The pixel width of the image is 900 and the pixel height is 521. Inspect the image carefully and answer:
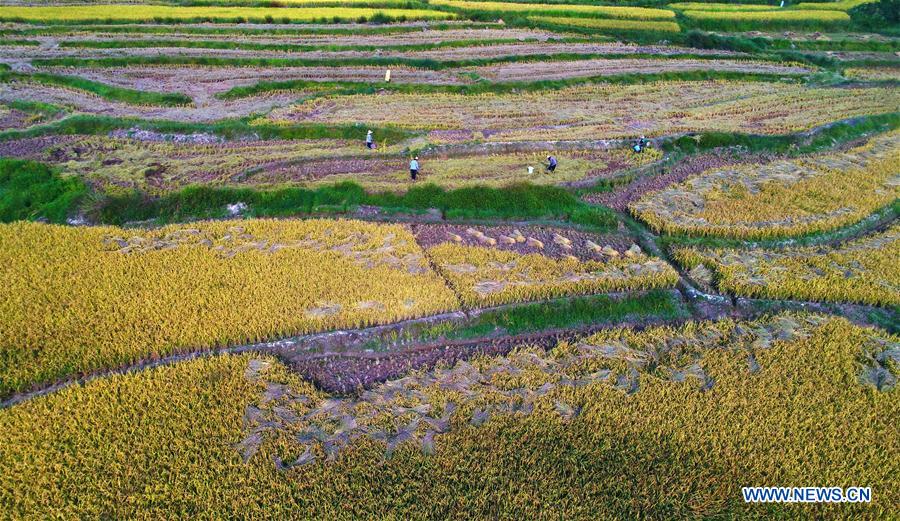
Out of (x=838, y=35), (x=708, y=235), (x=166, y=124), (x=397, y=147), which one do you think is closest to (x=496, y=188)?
(x=397, y=147)

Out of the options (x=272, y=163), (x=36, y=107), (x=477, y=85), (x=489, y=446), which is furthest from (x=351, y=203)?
(x=36, y=107)

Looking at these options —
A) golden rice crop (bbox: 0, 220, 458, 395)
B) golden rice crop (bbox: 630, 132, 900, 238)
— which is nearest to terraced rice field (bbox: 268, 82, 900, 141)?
golden rice crop (bbox: 630, 132, 900, 238)

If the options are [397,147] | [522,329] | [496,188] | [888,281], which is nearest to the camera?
[522,329]

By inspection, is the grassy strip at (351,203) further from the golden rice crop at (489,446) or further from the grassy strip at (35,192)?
the golden rice crop at (489,446)

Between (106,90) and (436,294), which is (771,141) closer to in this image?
(436,294)

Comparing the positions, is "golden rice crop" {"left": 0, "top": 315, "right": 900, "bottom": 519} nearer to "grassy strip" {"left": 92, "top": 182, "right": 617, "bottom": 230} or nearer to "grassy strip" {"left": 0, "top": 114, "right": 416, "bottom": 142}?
"grassy strip" {"left": 92, "top": 182, "right": 617, "bottom": 230}

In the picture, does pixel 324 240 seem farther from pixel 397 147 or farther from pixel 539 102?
pixel 539 102
